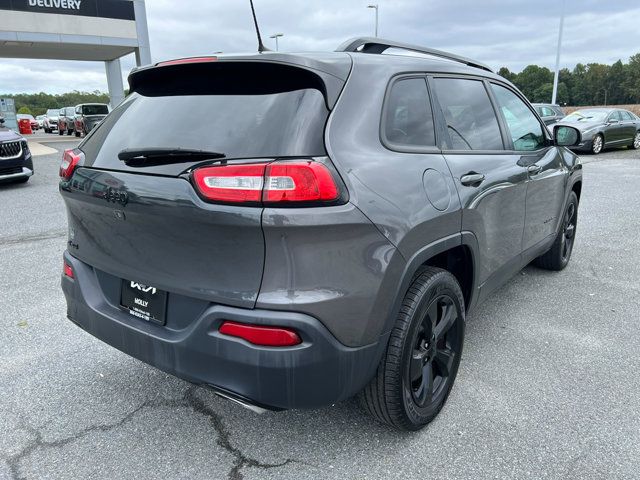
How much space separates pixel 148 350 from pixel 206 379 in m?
0.34

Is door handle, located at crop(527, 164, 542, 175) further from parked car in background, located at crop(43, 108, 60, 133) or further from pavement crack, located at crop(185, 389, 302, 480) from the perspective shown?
parked car in background, located at crop(43, 108, 60, 133)

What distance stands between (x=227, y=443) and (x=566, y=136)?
137 inches

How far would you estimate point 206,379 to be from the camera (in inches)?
77.8

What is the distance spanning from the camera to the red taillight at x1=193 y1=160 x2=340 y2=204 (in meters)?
1.79

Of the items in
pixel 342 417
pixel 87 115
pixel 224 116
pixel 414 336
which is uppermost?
pixel 224 116

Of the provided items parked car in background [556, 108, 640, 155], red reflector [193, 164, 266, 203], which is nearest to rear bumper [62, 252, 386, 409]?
red reflector [193, 164, 266, 203]

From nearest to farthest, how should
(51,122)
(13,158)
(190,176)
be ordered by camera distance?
(190,176) < (13,158) < (51,122)

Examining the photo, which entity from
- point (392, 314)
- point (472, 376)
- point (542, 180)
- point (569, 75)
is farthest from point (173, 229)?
point (569, 75)

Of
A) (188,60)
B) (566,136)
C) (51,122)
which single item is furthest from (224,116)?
(51,122)

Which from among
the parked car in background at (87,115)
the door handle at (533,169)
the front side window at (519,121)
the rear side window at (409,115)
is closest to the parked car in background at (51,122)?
the parked car in background at (87,115)

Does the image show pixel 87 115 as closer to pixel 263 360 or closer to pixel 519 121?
pixel 519 121

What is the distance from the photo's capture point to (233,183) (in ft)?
5.95

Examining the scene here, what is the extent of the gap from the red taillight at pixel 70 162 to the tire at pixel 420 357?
5.67ft

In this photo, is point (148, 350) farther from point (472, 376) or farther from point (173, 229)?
point (472, 376)
